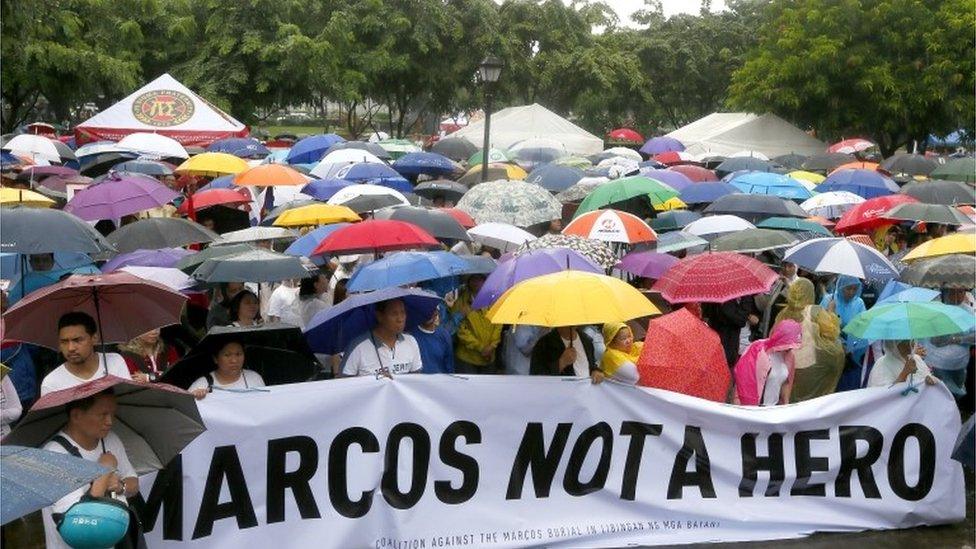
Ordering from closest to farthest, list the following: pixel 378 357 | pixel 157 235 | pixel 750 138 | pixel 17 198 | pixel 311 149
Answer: pixel 378 357 → pixel 157 235 → pixel 17 198 → pixel 311 149 → pixel 750 138

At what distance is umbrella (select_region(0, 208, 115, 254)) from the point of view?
8172 mm

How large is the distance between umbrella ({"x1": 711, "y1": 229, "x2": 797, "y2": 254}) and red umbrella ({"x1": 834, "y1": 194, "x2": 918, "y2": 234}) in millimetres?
2504

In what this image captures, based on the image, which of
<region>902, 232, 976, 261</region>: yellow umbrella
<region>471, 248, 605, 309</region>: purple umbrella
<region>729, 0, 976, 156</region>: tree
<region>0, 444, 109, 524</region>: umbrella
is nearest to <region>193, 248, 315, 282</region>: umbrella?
<region>471, 248, 605, 309</region>: purple umbrella

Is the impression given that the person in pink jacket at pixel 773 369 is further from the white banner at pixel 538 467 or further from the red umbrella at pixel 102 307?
the red umbrella at pixel 102 307

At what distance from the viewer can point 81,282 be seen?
657cm

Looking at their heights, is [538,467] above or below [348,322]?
below

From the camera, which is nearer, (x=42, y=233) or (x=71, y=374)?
(x=71, y=374)

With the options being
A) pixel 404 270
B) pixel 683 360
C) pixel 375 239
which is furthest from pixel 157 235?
pixel 683 360

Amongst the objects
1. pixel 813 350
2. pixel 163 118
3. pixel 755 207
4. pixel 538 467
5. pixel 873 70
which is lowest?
pixel 538 467

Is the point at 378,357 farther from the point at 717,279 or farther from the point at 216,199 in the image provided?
the point at 216,199

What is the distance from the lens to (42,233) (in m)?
8.23

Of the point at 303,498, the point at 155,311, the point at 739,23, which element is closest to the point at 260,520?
the point at 303,498

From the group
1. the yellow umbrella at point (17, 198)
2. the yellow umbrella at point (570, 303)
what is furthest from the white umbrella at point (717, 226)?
the yellow umbrella at point (17, 198)

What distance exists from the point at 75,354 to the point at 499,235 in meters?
4.88
